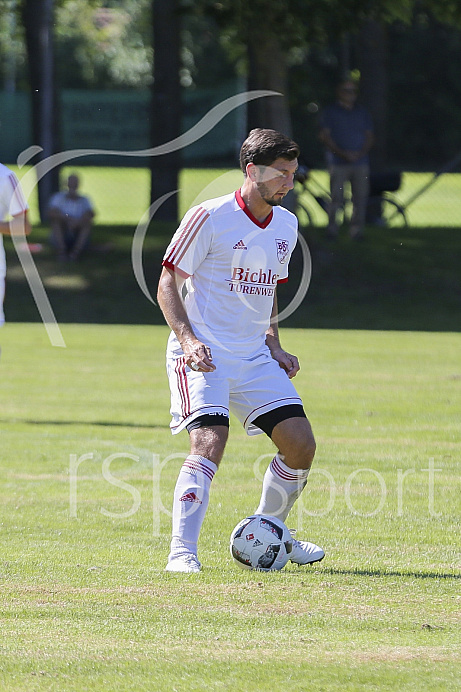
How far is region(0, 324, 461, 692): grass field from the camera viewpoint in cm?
441

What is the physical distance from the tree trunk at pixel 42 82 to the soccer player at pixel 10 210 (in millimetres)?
15481

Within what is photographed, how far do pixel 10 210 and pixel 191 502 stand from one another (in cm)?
381

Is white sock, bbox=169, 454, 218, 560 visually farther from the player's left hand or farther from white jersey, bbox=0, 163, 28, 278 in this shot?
white jersey, bbox=0, 163, 28, 278

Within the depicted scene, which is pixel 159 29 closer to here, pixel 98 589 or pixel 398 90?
pixel 98 589

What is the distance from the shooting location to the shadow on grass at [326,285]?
68.2ft

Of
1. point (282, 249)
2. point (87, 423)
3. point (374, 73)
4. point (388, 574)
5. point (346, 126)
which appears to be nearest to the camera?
point (388, 574)

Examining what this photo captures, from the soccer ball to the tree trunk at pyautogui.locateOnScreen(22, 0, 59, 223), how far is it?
1908 cm

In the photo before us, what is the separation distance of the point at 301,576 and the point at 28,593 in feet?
4.18

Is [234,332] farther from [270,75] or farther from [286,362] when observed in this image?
[270,75]

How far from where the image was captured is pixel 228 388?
6.14 m

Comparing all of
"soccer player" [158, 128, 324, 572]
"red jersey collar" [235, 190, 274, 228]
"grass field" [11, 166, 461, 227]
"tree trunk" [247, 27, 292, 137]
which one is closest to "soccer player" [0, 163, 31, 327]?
"soccer player" [158, 128, 324, 572]

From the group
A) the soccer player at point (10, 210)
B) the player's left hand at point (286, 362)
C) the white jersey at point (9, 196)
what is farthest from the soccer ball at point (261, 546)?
the white jersey at point (9, 196)

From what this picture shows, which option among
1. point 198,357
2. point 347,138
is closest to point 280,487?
point 198,357

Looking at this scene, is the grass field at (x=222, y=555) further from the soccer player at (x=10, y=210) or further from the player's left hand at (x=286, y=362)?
the soccer player at (x=10, y=210)
